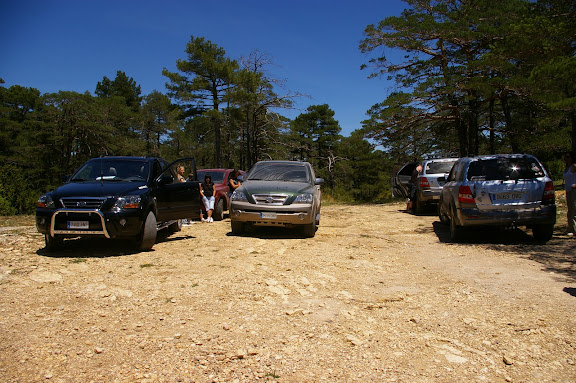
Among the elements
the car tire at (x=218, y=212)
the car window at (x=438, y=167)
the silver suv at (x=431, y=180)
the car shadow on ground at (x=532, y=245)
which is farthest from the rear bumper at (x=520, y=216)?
the car tire at (x=218, y=212)

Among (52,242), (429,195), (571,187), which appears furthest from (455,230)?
(52,242)

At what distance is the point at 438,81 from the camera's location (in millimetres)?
18516

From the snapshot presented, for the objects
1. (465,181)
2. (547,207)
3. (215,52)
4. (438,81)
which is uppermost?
(215,52)

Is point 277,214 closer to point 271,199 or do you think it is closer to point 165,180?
point 271,199

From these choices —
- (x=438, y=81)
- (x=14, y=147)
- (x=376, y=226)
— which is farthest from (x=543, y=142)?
(x=14, y=147)

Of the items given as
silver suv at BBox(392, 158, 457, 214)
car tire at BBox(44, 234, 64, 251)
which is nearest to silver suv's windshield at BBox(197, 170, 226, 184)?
car tire at BBox(44, 234, 64, 251)

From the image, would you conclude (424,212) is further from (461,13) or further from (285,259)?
(461,13)

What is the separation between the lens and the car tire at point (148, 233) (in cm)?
702

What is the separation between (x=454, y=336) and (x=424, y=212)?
38.1 ft

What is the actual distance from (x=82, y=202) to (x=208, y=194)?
5.55m

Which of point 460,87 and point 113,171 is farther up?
point 460,87

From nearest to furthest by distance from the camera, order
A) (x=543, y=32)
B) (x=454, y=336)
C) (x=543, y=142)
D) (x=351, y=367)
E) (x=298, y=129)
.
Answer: (x=351, y=367) < (x=454, y=336) < (x=543, y=32) < (x=543, y=142) < (x=298, y=129)

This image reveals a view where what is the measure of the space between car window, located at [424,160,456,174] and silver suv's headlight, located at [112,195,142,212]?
9715mm

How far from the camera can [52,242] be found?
694 cm
